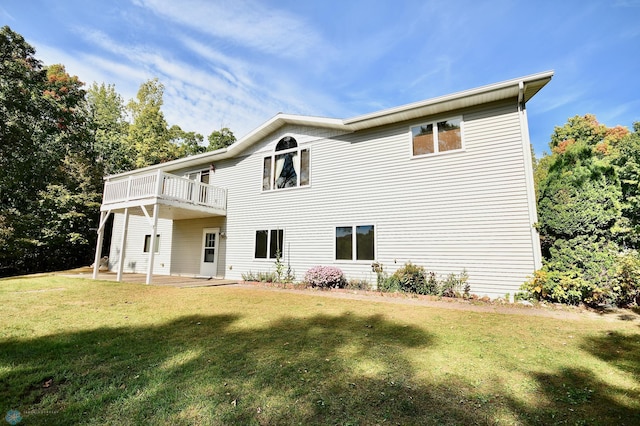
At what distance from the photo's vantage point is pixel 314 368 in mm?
3752

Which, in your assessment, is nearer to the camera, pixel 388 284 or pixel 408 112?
pixel 388 284

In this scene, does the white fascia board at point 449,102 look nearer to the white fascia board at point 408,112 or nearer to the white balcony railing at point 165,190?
the white fascia board at point 408,112

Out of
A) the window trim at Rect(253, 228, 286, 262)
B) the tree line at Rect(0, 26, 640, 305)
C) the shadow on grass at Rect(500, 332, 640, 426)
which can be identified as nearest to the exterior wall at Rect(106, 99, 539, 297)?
the window trim at Rect(253, 228, 286, 262)

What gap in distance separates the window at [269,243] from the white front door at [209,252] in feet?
9.03

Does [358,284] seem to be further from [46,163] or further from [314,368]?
[46,163]

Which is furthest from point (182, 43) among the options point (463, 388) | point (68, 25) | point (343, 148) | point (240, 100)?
point (463, 388)

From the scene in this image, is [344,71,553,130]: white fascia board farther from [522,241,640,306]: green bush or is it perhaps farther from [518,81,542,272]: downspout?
[522,241,640,306]: green bush

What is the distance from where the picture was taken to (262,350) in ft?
14.4

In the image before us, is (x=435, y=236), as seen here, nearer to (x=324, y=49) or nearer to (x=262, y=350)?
(x=262, y=350)

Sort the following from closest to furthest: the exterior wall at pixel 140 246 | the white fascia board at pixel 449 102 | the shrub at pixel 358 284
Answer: the white fascia board at pixel 449 102
the shrub at pixel 358 284
the exterior wall at pixel 140 246

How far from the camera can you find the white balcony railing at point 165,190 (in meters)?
12.2

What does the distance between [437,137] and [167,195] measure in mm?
10637

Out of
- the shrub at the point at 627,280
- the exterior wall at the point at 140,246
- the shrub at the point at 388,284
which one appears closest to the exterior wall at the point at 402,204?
the shrub at the point at 388,284

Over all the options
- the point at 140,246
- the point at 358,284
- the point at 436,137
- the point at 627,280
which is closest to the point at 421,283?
the point at 358,284
